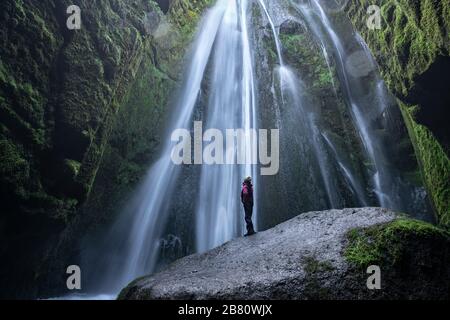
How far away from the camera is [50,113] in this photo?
8062 millimetres

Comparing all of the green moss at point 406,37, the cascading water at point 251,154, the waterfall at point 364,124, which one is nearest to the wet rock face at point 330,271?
the green moss at point 406,37

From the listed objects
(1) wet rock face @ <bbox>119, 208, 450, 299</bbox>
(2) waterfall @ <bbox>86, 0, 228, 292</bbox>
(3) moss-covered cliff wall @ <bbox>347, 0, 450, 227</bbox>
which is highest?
(3) moss-covered cliff wall @ <bbox>347, 0, 450, 227</bbox>

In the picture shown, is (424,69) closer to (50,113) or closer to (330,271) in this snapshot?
(330,271)

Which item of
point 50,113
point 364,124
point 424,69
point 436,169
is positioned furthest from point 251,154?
point 50,113

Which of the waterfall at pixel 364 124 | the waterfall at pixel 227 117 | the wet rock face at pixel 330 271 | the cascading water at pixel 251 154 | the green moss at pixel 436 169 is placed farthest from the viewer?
the waterfall at pixel 364 124

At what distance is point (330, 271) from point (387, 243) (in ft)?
3.36

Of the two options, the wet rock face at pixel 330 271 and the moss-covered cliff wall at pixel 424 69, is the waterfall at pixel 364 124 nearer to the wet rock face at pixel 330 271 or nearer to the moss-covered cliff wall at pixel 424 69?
the moss-covered cliff wall at pixel 424 69

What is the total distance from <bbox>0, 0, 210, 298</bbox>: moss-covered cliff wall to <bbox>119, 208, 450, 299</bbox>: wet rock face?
3.18 metres

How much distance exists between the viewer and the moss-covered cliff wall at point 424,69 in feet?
27.1

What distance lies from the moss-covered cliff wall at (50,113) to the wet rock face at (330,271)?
3176mm

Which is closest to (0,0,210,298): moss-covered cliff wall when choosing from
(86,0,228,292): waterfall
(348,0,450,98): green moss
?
(86,0,228,292): waterfall

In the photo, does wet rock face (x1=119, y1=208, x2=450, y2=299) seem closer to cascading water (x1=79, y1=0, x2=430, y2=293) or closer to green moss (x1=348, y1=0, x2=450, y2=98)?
green moss (x1=348, y1=0, x2=450, y2=98)

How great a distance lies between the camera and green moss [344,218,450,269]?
5.37 m
